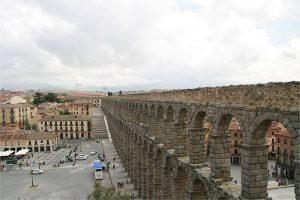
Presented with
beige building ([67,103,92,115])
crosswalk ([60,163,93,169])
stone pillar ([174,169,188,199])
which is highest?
stone pillar ([174,169,188,199])

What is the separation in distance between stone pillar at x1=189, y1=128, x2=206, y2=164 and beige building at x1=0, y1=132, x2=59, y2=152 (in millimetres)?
73281

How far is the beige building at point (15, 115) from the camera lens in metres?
121

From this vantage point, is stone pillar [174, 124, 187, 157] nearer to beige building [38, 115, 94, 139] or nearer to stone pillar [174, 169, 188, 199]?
stone pillar [174, 169, 188, 199]

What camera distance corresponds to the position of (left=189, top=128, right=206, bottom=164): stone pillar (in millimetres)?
23141

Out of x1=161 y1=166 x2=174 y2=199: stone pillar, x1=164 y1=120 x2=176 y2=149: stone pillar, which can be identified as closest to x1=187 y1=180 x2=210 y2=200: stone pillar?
x1=161 y1=166 x2=174 y2=199: stone pillar

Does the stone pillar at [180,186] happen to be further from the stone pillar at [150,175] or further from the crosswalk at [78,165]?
the crosswalk at [78,165]

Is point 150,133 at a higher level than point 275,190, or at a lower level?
higher

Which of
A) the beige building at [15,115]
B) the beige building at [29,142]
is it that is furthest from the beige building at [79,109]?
the beige building at [29,142]

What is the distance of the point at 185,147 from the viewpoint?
88.7ft

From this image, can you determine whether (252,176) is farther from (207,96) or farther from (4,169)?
(4,169)

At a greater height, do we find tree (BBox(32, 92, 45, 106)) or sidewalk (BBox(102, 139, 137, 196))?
tree (BBox(32, 92, 45, 106))

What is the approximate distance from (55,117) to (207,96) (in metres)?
99.9

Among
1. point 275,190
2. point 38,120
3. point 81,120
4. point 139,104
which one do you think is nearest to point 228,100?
point 139,104

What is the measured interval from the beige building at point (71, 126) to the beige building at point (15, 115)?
12.0m
